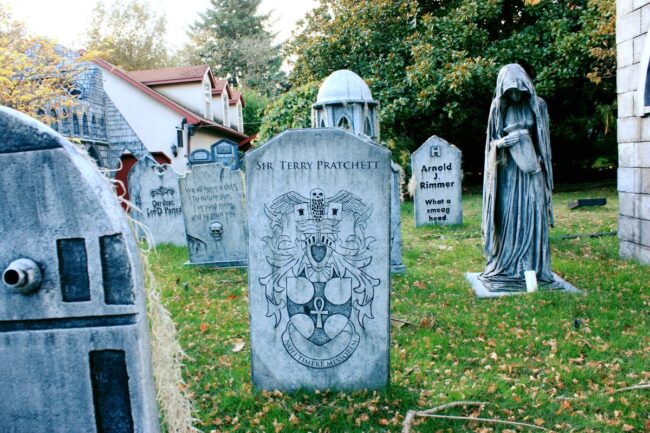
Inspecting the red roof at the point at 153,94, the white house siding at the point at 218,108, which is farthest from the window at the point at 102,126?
the white house siding at the point at 218,108

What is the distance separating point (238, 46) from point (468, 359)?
43099mm

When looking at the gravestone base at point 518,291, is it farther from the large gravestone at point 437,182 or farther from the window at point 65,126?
the window at point 65,126

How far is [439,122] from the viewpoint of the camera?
68.4ft

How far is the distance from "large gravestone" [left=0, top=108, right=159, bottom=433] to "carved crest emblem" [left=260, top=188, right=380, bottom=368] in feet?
8.03

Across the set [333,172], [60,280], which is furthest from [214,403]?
[60,280]

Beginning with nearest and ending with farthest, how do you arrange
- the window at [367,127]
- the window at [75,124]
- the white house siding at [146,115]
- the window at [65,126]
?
the window at [367,127] → the window at [65,126] → the window at [75,124] → the white house siding at [146,115]

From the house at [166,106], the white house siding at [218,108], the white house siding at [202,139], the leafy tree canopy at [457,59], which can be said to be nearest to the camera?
the leafy tree canopy at [457,59]

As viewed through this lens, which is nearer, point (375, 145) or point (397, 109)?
point (375, 145)

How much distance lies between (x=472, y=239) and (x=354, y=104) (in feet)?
13.7

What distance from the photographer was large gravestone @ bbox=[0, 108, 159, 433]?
182 cm

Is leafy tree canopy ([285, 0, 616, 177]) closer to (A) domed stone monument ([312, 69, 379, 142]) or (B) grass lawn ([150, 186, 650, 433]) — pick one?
(A) domed stone monument ([312, 69, 379, 142])

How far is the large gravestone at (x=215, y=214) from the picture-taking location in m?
9.66

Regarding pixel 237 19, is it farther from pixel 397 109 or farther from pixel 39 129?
pixel 39 129

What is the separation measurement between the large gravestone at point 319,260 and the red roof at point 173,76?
879 inches
